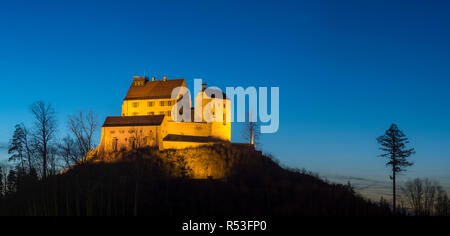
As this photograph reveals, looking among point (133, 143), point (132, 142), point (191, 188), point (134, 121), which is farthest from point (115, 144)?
point (191, 188)

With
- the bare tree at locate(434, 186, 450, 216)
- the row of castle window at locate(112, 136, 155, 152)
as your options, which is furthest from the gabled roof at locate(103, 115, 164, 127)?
the bare tree at locate(434, 186, 450, 216)

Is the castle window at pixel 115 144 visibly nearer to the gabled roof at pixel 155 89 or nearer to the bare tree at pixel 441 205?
the gabled roof at pixel 155 89

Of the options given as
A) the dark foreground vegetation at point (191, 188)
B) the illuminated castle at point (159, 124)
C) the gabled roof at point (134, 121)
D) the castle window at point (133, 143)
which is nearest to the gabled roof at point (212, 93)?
the illuminated castle at point (159, 124)

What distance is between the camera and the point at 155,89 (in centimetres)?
6638

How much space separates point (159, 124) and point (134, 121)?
13.7 ft

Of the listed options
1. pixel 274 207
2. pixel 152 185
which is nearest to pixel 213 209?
pixel 274 207

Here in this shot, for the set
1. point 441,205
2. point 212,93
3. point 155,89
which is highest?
point 155,89

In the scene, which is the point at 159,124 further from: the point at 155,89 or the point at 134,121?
the point at 155,89

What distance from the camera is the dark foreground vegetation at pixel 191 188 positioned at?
36.9m

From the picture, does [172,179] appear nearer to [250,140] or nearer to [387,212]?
[250,140]

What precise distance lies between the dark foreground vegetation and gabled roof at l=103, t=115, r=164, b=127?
436cm

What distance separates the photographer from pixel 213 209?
141 ft

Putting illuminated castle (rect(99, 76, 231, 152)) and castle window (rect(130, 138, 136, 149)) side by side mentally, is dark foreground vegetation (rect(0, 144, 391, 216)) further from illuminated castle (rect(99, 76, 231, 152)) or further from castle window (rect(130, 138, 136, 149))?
illuminated castle (rect(99, 76, 231, 152))
